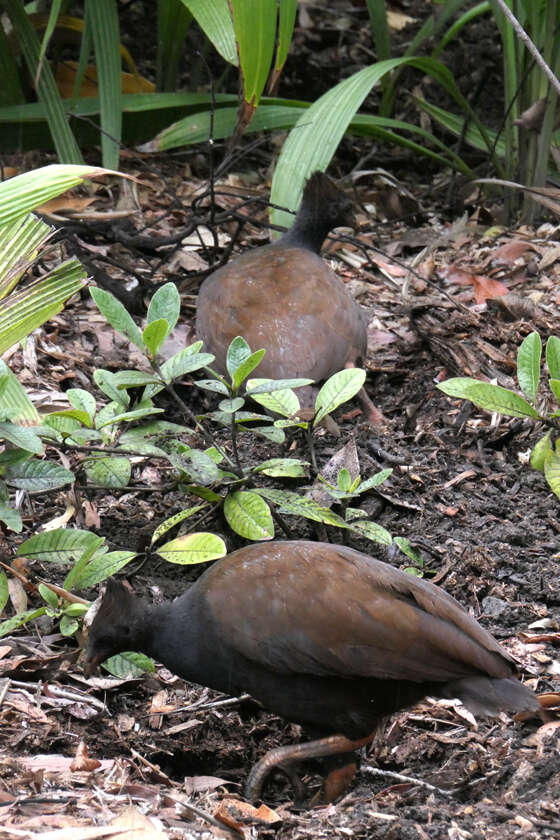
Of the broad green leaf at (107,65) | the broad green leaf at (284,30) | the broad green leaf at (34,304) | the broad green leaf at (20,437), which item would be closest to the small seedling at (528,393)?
the broad green leaf at (34,304)

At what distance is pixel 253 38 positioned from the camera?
18.2 ft

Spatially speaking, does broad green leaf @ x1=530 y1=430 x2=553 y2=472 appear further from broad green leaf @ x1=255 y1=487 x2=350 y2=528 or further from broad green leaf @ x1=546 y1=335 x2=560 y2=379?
broad green leaf @ x1=255 y1=487 x2=350 y2=528

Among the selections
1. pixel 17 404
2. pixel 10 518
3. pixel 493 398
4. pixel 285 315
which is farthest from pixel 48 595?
pixel 285 315

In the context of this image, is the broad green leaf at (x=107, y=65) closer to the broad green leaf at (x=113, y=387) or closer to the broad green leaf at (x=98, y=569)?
the broad green leaf at (x=113, y=387)

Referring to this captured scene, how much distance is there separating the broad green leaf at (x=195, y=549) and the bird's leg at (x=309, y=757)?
0.68 meters

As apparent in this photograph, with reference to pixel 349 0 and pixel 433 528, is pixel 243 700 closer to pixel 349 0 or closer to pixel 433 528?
pixel 433 528

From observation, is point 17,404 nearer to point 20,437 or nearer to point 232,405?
point 20,437

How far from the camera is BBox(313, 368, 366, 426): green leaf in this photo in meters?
4.46

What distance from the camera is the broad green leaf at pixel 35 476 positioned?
12.7 feet

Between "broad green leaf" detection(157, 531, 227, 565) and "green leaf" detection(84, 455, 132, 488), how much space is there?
0.39 m

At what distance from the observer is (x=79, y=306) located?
6.47m

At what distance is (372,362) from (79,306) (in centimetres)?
172

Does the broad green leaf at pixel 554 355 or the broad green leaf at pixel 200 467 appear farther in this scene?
the broad green leaf at pixel 554 355

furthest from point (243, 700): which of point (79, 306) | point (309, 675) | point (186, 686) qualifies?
point (79, 306)
